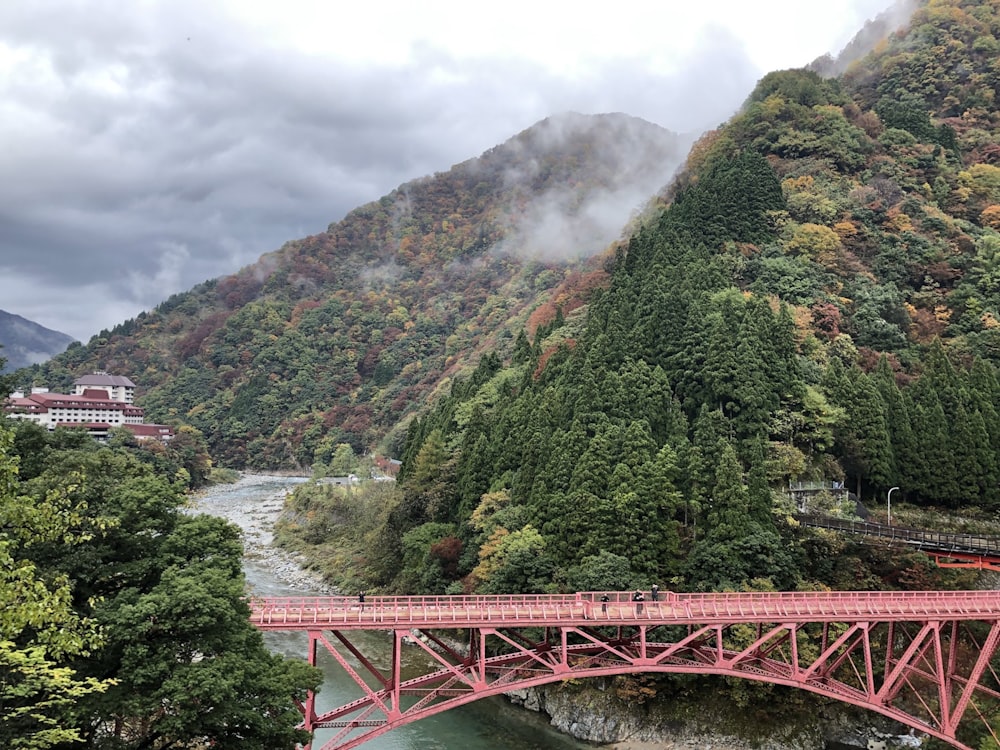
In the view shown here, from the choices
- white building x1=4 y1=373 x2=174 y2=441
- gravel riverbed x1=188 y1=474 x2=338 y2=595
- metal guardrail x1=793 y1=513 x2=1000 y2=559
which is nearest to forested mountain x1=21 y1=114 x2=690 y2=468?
gravel riverbed x1=188 y1=474 x2=338 y2=595

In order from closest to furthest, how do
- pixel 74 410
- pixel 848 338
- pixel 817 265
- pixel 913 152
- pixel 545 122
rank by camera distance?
pixel 848 338 → pixel 817 265 → pixel 913 152 → pixel 74 410 → pixel 545 122

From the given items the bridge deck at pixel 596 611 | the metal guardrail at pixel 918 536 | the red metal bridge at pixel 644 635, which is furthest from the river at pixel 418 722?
the metal guardrail at pixel 918 536

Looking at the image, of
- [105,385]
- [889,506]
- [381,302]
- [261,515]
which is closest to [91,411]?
[105,385]

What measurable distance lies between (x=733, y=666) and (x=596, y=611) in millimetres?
4794

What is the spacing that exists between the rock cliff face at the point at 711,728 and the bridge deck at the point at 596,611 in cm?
630

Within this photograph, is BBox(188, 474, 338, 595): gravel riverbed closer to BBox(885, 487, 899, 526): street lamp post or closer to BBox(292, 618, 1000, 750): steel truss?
BBox(292, 618, 1000, 750): steel truss

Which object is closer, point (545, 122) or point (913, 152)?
point (913, 152)

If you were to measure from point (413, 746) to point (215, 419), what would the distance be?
115m

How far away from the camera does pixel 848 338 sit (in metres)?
47.5

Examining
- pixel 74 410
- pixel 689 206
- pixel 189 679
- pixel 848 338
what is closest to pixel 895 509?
pixel 848 338

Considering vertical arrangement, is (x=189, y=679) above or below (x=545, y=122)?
below

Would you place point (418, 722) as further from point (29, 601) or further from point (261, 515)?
point (261, 515)

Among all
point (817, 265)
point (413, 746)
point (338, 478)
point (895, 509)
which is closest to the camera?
point (413, 746)

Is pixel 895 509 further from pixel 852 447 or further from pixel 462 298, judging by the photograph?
pixel 462 298
